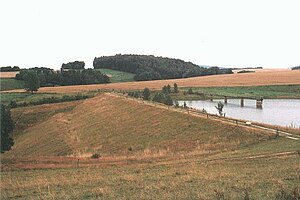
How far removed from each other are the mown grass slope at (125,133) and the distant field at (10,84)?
180ft

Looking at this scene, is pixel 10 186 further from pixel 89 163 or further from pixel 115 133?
pixel 115 133

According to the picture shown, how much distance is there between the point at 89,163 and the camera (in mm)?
28312

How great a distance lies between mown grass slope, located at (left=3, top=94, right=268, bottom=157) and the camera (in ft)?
117

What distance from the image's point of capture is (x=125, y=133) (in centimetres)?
4841

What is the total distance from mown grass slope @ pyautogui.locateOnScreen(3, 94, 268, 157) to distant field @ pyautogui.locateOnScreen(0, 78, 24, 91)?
2160 inches

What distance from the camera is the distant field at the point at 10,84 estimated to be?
416 ft

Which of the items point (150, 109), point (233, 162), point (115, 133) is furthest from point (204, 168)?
point (150, 109)

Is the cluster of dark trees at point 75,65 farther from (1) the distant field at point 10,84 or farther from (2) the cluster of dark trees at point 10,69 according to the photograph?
(1) the distant field at point 10,84

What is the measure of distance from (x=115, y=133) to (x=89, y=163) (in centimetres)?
2194

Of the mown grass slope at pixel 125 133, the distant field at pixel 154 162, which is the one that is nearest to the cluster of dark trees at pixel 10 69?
the mown grass slope at pixel 125 133

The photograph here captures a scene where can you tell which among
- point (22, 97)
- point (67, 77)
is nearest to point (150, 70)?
point (67, 77)

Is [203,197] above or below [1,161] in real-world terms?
above

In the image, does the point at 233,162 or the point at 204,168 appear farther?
the point at 233,162

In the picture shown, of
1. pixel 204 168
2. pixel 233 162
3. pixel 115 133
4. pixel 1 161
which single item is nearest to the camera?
pixel 204 168
